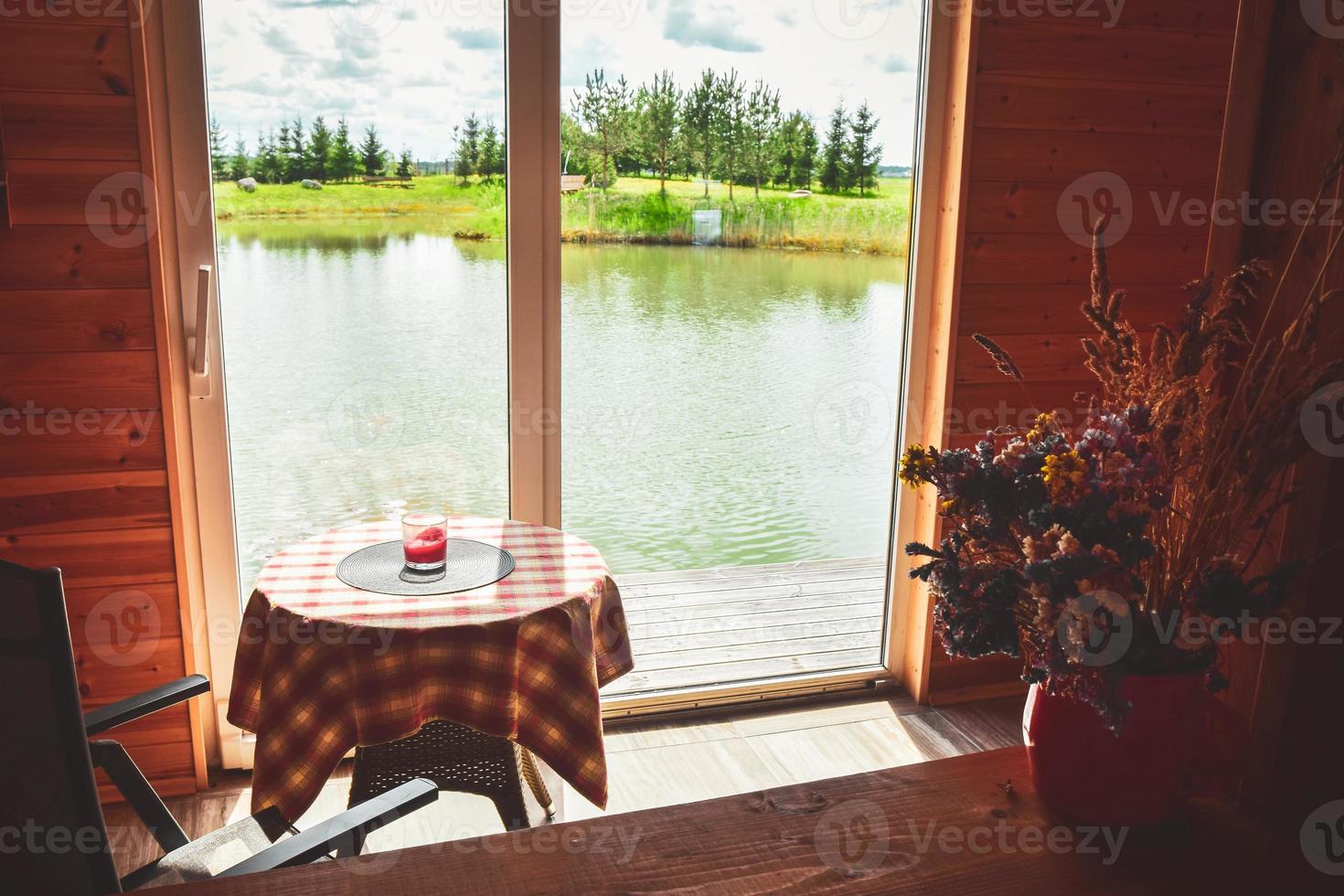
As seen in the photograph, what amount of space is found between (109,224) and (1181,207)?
9.56 feet

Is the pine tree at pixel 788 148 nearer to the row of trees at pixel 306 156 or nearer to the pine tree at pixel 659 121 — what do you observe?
the pine tree at pixel 659 121

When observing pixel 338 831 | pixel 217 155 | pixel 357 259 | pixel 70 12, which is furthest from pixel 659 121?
pixel 338 831

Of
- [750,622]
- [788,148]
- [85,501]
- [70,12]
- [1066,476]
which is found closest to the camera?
[1066,476]

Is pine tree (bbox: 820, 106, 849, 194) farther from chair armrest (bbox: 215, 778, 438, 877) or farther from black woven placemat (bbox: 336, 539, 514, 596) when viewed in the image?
chair armrest (bbox: 215, 778, 438, 877)

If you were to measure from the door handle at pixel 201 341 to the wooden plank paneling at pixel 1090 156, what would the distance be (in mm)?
2011

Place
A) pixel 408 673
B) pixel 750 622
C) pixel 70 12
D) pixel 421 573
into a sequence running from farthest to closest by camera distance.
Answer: pixel 750 622 → pixel 70 12 → pixel 421 573 → pixel 408 673

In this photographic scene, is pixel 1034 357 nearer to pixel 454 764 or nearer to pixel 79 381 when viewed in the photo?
pixel 454 764

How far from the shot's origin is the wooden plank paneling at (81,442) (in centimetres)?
241

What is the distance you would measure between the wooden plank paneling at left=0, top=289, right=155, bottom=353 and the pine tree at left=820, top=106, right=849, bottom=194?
5.83 ft

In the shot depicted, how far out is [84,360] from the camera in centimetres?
242

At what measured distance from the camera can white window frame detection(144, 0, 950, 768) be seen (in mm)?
2441

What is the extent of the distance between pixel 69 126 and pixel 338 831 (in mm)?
1749

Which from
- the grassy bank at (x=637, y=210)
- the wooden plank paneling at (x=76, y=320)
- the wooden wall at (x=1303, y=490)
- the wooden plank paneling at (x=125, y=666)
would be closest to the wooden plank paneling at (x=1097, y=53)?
the grassy bank at (x=637, y=210)

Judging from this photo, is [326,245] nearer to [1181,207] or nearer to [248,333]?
[248,333]
